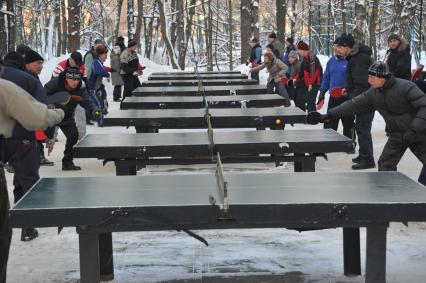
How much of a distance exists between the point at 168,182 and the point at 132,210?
802mm

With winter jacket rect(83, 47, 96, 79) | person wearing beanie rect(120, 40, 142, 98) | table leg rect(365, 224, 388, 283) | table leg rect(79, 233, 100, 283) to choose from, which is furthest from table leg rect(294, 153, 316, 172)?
person wearing beanie rect(120, 40, 142, 98)

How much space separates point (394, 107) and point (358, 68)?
3.04 m

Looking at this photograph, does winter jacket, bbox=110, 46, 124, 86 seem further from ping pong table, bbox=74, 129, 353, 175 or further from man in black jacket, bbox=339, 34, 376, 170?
ping pong table, bbox=74, 129, 353, 175

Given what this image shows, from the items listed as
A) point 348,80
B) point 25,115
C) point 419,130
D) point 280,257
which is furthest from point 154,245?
point 348,80

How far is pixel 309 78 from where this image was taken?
1486cm

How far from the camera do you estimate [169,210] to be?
3719mm

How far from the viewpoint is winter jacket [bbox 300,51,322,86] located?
14.7 m

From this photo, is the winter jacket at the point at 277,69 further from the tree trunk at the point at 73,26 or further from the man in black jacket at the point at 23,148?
the tree trunk at the point at 73,26

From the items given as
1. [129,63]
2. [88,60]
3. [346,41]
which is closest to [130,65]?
[129,63]

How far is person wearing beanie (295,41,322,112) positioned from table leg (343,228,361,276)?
31.3ft

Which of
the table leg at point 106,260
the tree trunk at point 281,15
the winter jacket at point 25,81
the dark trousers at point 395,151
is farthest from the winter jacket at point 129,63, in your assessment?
the table leg at point 106,260

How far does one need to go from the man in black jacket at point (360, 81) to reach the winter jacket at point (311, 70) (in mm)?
5013

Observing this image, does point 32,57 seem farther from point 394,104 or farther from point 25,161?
point 394,104

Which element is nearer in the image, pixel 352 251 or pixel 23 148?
pixel 352 251
